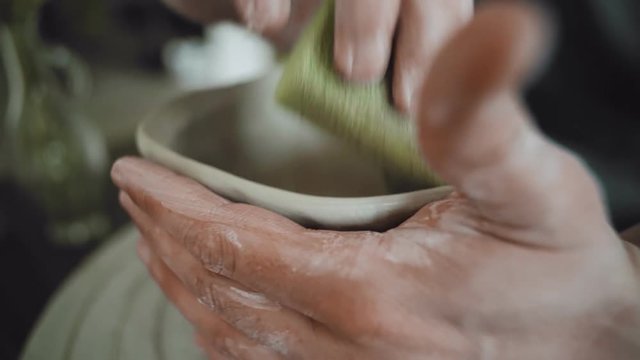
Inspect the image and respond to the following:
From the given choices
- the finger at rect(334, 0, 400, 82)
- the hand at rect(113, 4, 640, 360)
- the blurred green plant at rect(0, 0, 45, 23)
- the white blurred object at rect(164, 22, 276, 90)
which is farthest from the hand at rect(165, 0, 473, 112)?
the white blurred object at rect(164, 22, 276, 90)

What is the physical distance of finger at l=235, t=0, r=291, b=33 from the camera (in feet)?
1.61

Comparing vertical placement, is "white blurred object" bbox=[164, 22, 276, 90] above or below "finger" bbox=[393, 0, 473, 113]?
below

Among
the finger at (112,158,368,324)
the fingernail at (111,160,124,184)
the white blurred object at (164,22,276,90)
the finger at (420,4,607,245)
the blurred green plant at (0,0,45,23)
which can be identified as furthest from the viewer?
the white blurred object at (164,22,276,90)

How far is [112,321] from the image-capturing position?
541 millimetres

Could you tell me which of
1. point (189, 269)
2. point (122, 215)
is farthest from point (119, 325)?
point (122, 215)

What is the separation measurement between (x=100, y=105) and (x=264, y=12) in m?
0.76

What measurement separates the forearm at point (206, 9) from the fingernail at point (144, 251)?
0.20 m

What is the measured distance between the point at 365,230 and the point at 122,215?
24.3 inches

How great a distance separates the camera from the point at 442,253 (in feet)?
1.10

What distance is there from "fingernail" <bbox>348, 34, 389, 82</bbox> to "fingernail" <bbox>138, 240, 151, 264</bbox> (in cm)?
19

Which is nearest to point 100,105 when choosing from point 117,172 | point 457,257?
point 117,172

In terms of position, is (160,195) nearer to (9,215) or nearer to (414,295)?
(414,295)

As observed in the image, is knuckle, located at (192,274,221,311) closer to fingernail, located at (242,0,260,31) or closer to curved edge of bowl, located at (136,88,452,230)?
curved edge of bowl, located at (136,88,452,230)

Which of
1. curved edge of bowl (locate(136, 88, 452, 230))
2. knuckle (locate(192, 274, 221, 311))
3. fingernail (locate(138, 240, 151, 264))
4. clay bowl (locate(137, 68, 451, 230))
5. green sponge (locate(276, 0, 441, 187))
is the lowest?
fingernail (locate(138, 240, 151, 264))
